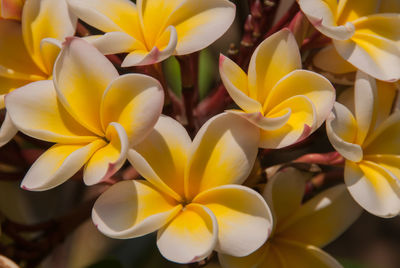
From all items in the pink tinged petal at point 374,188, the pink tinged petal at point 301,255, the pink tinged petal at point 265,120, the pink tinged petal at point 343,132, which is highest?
the pink tinged petal at point 265,120

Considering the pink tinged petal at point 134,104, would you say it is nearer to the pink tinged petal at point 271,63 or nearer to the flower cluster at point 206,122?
the flower cluster at point 206,122

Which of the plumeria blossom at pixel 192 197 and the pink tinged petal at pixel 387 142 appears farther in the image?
the pink tinged petal at pixel 387 142

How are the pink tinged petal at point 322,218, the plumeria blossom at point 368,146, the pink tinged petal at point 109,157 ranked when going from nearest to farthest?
1. the pink tinged petal at point 109,157
2. the plumeria blossom at point 368,146
3. the pink tinged petal at point 322,218

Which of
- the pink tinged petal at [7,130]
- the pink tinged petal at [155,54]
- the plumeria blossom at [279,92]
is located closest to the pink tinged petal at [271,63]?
the plumeria blossom at [279,92]

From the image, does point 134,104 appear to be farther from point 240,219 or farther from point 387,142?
point 387,142

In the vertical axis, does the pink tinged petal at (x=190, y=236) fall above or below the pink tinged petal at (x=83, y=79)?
below

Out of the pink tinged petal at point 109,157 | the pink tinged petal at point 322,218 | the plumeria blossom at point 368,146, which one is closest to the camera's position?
the pink tinged petal at point 109,157

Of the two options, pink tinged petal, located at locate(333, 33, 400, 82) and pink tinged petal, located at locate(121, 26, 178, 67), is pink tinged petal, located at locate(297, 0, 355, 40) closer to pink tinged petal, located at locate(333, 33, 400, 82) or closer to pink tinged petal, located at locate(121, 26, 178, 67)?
pink tinged petal, located at locate(333, 33, 400, 82)

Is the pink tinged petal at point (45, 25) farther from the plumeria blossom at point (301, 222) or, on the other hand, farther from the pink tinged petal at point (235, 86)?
the plumeria blossom at point (301, 222)
